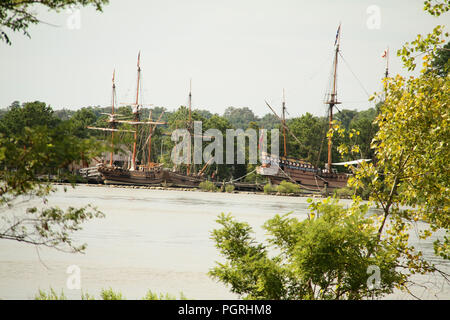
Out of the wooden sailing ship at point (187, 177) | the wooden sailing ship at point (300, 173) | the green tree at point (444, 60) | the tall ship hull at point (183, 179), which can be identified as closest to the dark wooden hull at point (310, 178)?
the wooden sailing ship at point (300, 173)

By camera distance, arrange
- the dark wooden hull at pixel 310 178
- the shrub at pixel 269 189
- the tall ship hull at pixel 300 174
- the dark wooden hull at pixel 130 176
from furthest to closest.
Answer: the dark wooden hull at pixel 130 176 → the dark wooden hull at pixel 310 178 → the tall ship hull at pixel 300 174 → the shrub at pixel 269 189

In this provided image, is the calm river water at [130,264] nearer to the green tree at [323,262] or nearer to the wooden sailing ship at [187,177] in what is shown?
the green tree at [323,262]

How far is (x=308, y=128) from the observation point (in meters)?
93.9

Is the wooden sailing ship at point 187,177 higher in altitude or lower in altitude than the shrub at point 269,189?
higher

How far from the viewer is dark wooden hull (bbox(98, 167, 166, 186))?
8512cm

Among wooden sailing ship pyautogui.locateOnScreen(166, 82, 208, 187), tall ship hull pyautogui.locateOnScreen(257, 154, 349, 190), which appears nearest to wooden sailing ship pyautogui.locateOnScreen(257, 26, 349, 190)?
tall ship hull pyautogui.locateOnScreen(257, 154, 349, 190)

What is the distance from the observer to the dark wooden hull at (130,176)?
85.1 m

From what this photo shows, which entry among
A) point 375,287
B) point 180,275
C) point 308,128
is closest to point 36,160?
point 375,287

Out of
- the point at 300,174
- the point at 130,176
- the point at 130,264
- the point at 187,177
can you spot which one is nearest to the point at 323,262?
the point at 130,264

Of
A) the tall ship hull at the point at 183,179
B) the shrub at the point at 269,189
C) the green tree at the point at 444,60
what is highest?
the green tree at the point at 444,60

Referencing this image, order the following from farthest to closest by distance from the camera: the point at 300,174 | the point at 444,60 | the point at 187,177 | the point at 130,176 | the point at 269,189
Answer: the point at 187,177 < the point at 130,176 < the point at 300,174 < the point at 269,189 < the point at 444,60

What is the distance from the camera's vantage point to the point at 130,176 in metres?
86.2

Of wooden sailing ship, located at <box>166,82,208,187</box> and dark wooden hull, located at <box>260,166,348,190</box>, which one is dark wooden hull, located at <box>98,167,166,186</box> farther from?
dark wooden hull, located at <box>260,166,348,190</box>

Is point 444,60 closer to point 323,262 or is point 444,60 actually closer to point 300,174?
point 323,262
